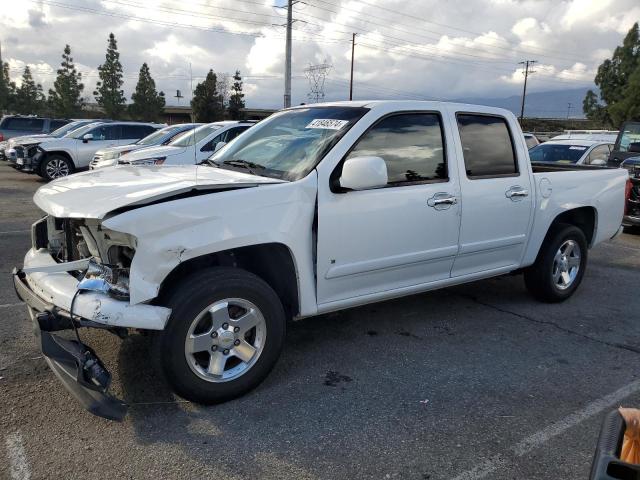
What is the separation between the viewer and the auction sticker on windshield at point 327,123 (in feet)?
12.7

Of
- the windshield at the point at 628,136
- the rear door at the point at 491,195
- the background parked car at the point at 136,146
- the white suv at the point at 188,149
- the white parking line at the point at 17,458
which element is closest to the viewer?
the white parking line at the point at 17,458

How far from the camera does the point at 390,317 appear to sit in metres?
4.93

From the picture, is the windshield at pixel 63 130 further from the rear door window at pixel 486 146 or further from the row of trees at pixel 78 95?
the row of trees at pixel 78 95

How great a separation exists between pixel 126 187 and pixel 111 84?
193ft

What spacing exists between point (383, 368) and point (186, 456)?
1580mm

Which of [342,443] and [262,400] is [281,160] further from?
[342,443]

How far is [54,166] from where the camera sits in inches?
600

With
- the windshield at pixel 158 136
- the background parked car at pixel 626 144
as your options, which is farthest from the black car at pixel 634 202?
the windshield at pixel 158 136

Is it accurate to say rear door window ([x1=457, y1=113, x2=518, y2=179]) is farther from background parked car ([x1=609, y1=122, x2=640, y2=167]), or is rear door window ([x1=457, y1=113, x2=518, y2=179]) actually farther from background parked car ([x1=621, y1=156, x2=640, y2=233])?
background parked car ([x1=609, y1=122, x2=640, y2=167])

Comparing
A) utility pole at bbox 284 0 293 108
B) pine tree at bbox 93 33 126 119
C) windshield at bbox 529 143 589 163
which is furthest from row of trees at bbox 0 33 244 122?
windshield at bbox 529 143 589 163

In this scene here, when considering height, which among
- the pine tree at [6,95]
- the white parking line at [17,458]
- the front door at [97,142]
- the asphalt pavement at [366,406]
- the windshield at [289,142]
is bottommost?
the white parking line at [17,458]

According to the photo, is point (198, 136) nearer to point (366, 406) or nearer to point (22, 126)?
point (366, 406)

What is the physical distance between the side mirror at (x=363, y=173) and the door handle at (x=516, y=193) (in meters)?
1.62

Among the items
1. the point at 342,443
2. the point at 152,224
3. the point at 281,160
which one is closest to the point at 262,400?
the point at 342,443
